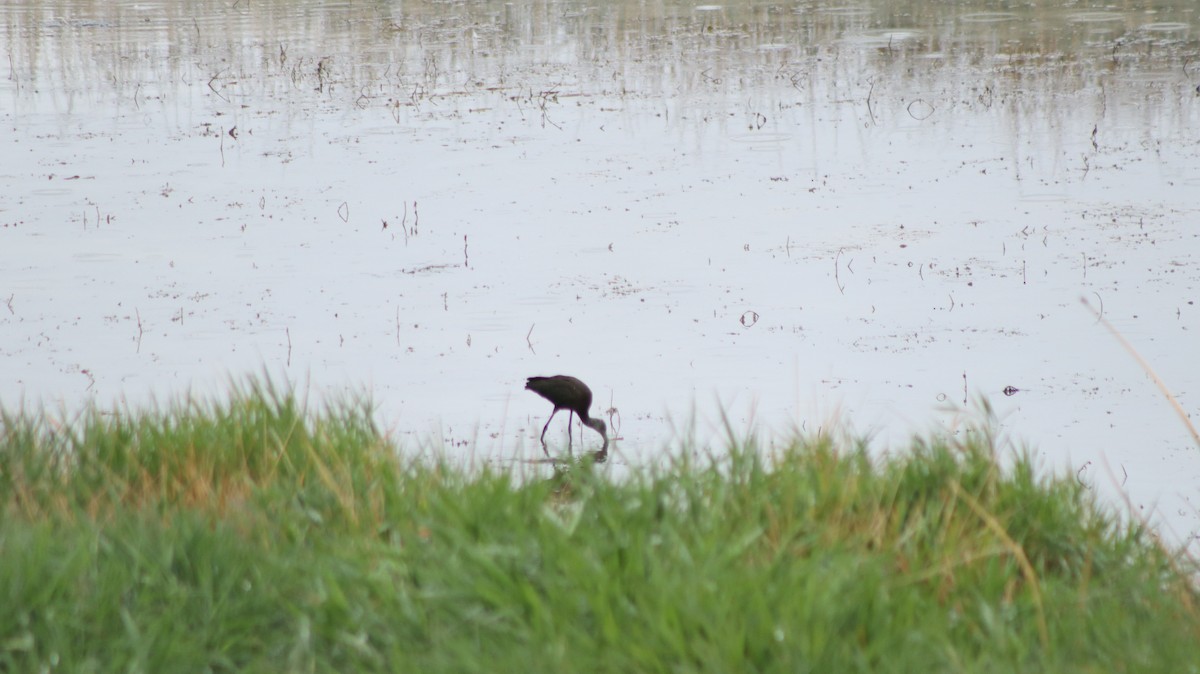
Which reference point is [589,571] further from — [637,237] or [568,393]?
[637,237]

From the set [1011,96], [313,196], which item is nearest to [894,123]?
[1011,96]

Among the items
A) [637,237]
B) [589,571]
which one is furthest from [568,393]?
[637,237]

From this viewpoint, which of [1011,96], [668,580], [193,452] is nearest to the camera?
[668,580]

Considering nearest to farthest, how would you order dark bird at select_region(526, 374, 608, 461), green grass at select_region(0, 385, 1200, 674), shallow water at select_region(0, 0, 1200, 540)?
green grass at select_region(0, 385, 1200, 674), dark bird at select_region(526, 374, 608, 461), shallow water at select_region(0, 0, 1200, 540)

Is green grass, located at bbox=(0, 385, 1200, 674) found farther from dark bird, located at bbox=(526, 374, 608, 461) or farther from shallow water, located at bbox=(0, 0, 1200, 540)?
dark bird, located at bbox=(526, 374, 608, 461)

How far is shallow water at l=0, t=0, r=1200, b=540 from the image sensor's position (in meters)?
7.08

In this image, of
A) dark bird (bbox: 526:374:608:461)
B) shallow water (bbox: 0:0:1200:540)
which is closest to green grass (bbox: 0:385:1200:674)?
shallow water (bbox: 0:0:1200:540)

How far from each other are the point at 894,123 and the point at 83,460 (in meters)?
10.9

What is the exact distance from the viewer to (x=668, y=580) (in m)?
3.34

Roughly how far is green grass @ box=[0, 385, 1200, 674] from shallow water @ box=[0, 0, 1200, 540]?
41 centimetres

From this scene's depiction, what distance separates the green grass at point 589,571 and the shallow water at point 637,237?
407 mm

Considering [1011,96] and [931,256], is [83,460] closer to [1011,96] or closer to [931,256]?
[931,256]

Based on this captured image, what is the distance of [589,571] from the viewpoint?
337cm

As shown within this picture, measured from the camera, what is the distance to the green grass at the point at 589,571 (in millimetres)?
3189
